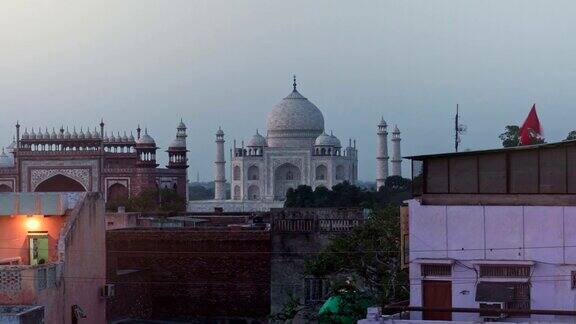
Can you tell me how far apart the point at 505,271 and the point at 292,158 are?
5760cm

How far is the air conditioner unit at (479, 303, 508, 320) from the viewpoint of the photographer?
8.98 m

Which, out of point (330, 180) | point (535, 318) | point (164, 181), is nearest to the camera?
point (535, 318)

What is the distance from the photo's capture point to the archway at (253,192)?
230 ft

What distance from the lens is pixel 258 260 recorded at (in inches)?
861

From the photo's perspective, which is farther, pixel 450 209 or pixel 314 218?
pixel 314 218

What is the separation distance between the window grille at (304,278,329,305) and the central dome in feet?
158

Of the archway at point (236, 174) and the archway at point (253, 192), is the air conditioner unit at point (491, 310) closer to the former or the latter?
the archway at point (253, 192)

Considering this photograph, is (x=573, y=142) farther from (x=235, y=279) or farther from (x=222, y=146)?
(x=222, y=146)

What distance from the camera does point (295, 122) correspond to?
67.8 metres

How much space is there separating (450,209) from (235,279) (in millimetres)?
12612

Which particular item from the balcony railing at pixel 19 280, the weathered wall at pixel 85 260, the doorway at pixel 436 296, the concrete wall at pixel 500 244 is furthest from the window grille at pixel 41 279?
the doorway at pixel 436 296

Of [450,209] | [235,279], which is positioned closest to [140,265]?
[235,279]

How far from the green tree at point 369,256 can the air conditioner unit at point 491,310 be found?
333 cm

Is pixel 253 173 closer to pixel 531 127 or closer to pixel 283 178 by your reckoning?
pixel 283 178
